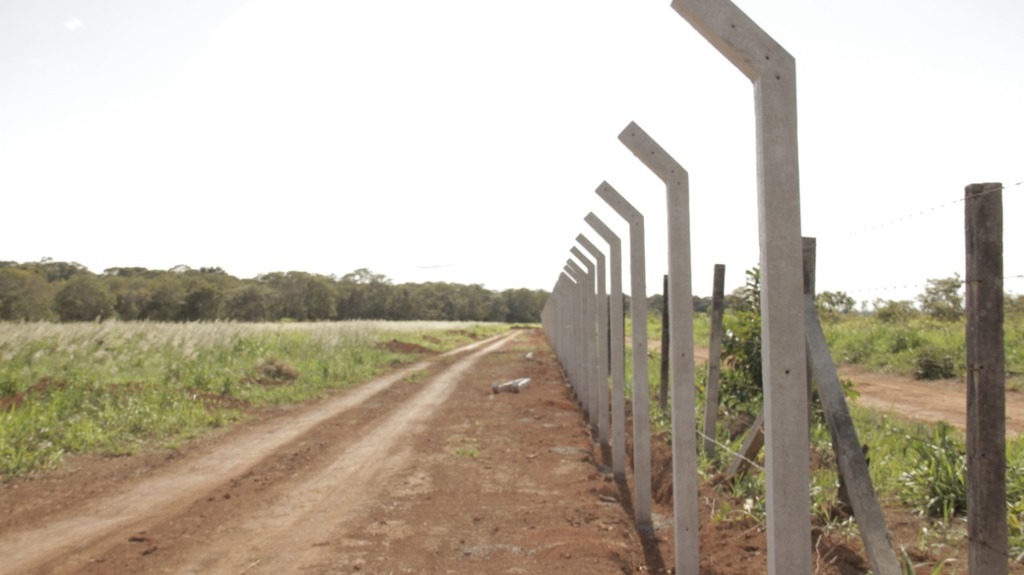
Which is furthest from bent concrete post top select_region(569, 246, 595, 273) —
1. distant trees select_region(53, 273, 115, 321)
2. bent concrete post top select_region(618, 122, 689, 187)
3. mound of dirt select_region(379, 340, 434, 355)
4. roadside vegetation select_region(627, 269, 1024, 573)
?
distant trees select_region(53, 273, 115, 321)

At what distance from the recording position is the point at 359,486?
267 inches

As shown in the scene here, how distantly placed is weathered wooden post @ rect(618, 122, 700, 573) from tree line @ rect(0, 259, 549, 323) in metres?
17.9

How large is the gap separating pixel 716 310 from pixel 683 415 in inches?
121

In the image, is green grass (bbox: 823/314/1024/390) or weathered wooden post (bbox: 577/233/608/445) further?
green grass (bbox: 823/314/1024/390)

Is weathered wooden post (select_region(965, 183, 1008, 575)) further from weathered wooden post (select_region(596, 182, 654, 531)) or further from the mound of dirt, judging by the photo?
the mound of dirt

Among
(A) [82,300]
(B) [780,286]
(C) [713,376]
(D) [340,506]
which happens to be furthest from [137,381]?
(A) [82,300]

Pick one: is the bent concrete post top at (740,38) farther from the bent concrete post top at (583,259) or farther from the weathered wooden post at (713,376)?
the bent concrete post top at (583,259)

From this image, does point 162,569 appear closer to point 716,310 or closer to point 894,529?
point 894,529

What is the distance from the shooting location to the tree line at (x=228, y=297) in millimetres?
35938

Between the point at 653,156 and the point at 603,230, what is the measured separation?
9.41 ft

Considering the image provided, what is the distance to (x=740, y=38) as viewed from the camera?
2406mm

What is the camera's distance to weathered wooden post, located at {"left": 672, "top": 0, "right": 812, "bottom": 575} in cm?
233

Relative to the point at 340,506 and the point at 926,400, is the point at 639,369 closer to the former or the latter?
the point at 340,506

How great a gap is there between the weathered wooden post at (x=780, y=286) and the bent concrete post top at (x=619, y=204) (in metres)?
3.07
